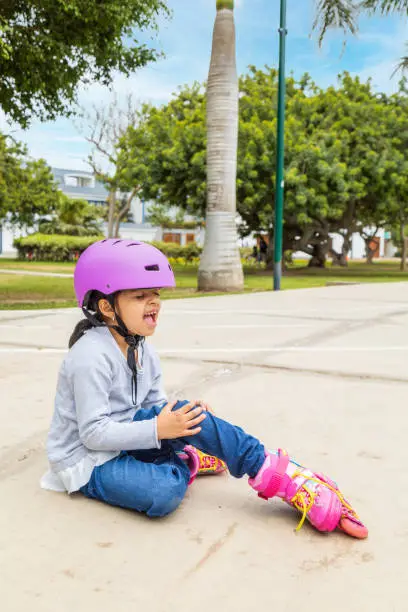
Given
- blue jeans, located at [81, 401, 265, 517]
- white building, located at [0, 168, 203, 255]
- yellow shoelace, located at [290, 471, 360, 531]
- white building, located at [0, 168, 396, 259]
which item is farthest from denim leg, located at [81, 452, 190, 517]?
white building, located at [0, 168, 203, 255]

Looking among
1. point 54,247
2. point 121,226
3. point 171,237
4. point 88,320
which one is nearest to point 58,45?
point 88,320

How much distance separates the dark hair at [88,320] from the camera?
2740 mm

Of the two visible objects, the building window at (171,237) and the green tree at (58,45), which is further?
the building window at (171,237)

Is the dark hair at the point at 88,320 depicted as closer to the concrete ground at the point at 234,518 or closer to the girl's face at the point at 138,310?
the girl's face at the point at 138,310

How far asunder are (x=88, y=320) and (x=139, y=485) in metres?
0.68

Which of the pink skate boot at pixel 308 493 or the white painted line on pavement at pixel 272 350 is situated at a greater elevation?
the pink skate boot at pixel 308 493

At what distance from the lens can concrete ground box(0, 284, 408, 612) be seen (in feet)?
6.38

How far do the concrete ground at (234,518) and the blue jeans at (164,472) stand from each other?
6 cm

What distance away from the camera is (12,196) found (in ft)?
121

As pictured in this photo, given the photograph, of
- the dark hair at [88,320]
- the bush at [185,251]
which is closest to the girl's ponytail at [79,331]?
the dark hair at [88,320]

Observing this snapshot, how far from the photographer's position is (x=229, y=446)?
2.55 metres

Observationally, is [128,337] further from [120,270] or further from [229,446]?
[229,446]

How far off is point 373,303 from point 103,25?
234 inches

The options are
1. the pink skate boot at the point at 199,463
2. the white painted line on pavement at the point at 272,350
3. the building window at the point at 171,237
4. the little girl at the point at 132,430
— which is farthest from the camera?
the building window at the point at 171,237
